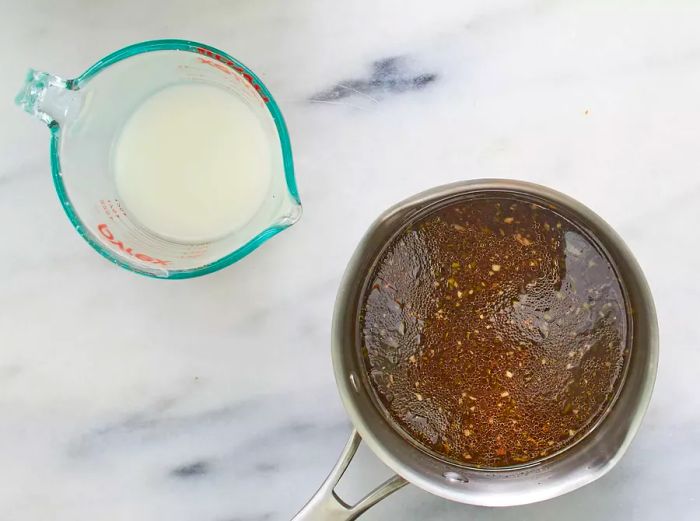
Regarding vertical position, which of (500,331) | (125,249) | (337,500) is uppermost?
(125,249)

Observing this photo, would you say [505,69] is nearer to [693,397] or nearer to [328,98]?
[328,98]

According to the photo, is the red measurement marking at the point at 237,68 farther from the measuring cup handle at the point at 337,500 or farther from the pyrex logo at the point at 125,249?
the measuring cup handle at the point at 337,500

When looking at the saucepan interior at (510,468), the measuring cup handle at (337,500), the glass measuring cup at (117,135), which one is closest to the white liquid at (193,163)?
the glass measuring cup at (117,135)

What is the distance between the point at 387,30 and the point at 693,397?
0.61 meters

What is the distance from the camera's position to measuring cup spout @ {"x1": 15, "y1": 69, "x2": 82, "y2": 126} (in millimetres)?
815

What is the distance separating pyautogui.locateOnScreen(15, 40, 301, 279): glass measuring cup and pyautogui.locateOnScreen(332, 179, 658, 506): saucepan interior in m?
0.12

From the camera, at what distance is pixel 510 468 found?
86 cm

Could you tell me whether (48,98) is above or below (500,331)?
above

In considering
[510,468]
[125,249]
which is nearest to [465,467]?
[510,468]

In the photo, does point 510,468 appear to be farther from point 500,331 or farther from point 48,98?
point 48,98

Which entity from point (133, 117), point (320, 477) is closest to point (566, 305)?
point (320, 477)

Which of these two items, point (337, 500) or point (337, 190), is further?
point (337, 190)

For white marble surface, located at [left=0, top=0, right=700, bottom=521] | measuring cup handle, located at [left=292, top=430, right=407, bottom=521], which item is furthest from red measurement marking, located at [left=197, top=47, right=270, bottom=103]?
measuring cup handle, located at [left=292, top=430, right=407, bottom=521]

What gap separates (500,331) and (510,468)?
0.17m
